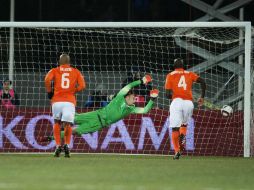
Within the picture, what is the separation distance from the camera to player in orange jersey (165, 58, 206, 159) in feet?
60.3

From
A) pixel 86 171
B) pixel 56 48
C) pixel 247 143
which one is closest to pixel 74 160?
pixel 86 171

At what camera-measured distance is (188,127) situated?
20.4 m

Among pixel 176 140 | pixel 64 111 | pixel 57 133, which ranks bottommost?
pixel 176 140

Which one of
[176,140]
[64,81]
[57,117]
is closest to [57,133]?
[57,117]

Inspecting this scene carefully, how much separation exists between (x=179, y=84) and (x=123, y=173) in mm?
4341

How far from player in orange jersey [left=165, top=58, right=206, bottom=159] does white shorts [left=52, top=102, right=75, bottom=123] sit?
5.88 feet

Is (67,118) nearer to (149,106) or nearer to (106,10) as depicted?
(149,106)

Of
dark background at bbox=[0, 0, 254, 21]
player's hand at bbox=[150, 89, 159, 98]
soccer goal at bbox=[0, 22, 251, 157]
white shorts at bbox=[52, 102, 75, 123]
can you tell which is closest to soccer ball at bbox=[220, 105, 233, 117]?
soccer goal at bbox=[0, 22, 251, 157]

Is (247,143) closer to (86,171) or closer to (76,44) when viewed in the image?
(86,171)

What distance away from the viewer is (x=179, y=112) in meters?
18.4

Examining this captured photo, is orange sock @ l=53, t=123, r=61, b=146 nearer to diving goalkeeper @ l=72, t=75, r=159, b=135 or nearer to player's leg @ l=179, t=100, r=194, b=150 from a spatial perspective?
diving goalkeeper @ l=72, t=75, r=159, b=135

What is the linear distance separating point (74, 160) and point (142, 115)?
11.1ft

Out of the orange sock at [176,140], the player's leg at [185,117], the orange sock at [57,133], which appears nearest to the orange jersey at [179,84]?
the player's leg at [185,117]

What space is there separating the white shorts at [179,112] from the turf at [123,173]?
2.26 ft
